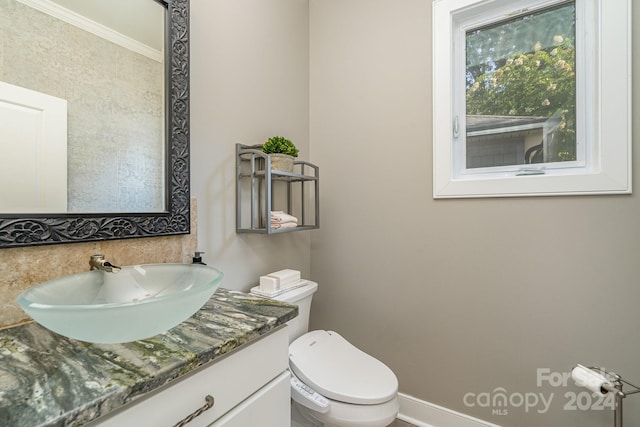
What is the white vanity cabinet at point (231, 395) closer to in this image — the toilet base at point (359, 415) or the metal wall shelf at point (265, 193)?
the toilet base at point (359, 415)

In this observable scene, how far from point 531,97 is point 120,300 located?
1830 millimetres

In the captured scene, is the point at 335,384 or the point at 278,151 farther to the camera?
the point at 278,151

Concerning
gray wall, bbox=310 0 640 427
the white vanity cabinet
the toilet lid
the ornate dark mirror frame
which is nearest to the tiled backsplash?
the ornate dark mirror frame

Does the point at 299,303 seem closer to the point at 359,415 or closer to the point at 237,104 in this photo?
the point at 359,415

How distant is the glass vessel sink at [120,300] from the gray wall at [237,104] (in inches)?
12.0

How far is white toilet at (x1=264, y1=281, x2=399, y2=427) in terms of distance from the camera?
0.97 m

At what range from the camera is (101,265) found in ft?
2.46

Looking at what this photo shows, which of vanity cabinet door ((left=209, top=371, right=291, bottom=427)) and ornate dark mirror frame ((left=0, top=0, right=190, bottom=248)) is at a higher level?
ornate dark mirror frame ((left=0, top=0, right=190, bottom=248))

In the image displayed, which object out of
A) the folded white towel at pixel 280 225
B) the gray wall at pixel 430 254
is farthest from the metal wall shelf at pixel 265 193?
the gray wall at pixel 430 254

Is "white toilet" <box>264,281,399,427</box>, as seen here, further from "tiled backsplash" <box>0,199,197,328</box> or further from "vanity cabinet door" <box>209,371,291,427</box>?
"tiled backsplash" <box>0,199,197,328</box>

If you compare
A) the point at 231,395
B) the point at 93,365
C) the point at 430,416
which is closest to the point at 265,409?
the point at 231,395

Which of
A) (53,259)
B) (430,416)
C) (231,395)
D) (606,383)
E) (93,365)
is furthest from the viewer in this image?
(430,416)

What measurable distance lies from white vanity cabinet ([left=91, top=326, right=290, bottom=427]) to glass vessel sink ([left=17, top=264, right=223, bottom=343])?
0.12 meters

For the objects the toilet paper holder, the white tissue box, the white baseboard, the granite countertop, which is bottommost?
the white baseboard
